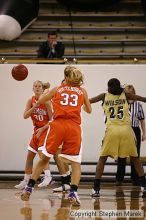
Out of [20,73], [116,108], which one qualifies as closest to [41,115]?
[20,73]

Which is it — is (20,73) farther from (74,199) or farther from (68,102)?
(74,199)

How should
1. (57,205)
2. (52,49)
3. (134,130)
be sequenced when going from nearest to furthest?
(57,205) → (134,130) → (52,49)

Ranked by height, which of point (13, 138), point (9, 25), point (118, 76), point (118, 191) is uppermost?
point (9, 25)

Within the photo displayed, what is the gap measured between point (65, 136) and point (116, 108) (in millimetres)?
1358

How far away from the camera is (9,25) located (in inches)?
481

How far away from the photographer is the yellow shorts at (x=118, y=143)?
779 centimetres

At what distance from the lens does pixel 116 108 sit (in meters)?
7.86

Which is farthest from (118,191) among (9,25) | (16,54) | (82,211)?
(16,54)

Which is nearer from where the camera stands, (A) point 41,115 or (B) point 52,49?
(A) point 41,115

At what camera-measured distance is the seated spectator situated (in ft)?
39.1

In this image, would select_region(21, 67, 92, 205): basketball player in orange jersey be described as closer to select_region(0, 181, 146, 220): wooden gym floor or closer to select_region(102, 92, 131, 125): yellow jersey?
select_region(0, 181, 146, 220): wooden gym floor

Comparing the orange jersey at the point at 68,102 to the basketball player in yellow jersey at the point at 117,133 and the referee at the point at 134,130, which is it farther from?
the referee at the point at 134,130

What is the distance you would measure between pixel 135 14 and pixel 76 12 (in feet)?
4.49

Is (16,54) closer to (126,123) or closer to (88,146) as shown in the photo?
(88,146)
